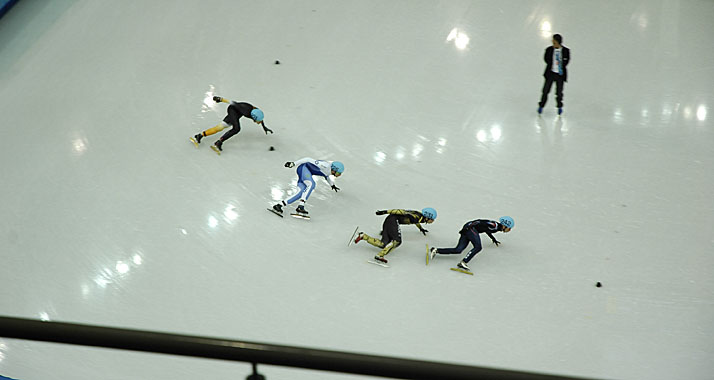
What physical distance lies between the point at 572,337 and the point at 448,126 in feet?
12.7

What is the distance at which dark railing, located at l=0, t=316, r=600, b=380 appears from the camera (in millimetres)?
1076

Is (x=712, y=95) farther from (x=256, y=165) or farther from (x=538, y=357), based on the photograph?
(x=256, y=165)

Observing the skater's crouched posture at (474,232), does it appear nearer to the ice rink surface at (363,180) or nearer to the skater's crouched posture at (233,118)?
the ice rink surface at (363,180)

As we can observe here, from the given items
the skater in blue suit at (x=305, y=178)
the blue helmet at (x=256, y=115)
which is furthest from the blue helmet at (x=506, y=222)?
the blue helmet at (x=256, y=115)

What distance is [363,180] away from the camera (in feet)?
31.3

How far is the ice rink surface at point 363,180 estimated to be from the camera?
24.7ft

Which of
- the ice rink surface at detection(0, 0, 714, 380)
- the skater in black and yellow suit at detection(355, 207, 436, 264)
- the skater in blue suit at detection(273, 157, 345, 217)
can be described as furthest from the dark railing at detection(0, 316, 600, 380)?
the skater in blue suit at detection(273, 157, 345, 217)

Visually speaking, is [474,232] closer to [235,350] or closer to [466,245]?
[466,245]

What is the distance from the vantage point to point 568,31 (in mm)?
12438

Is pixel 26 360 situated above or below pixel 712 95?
below

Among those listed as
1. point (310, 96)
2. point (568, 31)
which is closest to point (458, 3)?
point (568, 31)

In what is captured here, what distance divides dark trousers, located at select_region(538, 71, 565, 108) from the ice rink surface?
0.27 meters

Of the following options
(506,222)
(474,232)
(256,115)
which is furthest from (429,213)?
(256,115)

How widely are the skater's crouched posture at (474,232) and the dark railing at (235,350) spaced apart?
723cm
